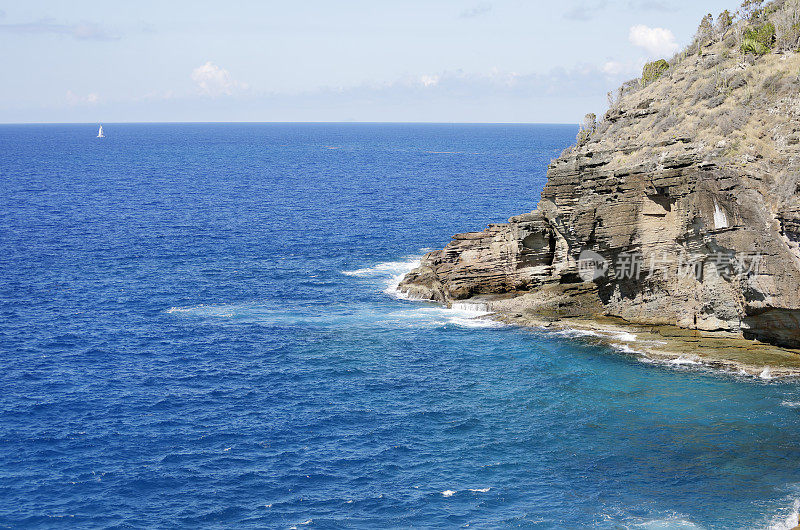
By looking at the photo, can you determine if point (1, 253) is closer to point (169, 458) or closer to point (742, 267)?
point (169, 458)

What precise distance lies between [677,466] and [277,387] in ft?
88.2

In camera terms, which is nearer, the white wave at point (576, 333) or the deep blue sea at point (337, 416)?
the deep blue sea at point (337, 416)

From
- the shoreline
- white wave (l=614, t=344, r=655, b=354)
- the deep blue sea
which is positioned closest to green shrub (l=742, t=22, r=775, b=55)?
the shoreline

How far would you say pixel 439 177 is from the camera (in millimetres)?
178750

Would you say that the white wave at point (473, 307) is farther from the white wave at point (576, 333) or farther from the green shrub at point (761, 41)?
the green shrub at point (761, 41)

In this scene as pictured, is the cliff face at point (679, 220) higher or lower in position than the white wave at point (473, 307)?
higher

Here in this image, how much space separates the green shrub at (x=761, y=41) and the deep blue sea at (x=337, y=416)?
29.1 meters

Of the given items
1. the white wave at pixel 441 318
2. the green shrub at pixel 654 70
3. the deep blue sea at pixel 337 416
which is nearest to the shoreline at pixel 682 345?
the deep blue sea at pixel 337 416

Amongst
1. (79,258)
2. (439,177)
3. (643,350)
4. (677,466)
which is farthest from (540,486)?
(439,177)

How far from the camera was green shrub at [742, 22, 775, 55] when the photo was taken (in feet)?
212

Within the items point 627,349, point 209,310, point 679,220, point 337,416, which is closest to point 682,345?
point 627,349

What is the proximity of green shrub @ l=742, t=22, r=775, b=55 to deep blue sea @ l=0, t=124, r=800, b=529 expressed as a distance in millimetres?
29099

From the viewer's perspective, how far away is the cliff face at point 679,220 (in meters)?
52.0

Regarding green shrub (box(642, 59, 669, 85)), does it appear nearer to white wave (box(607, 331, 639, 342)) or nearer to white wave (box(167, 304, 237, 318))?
white wave (box(607, 331, 639, 342))
